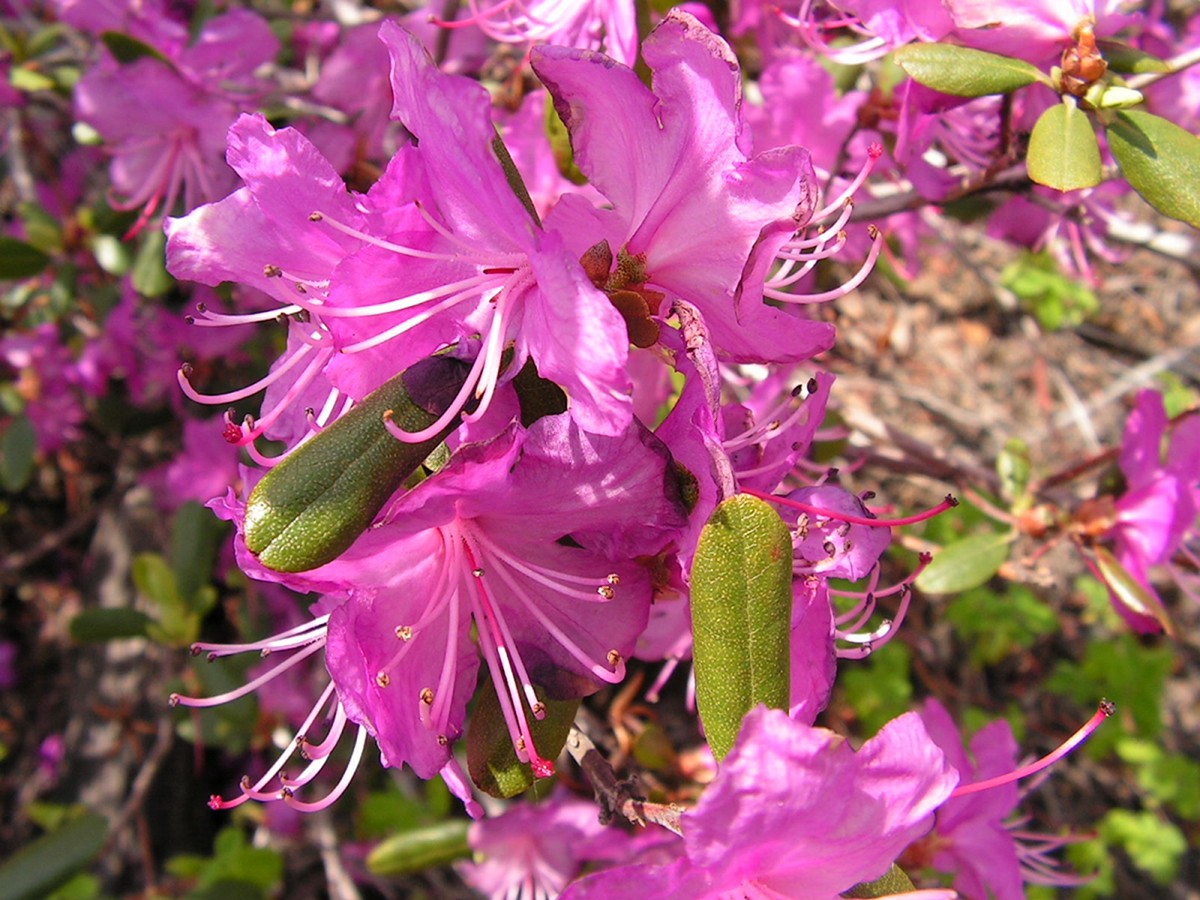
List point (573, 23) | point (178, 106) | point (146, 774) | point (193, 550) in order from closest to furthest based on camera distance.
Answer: point (573, 23)
point (178, 106)
point (193, 550)
point (146, 774)

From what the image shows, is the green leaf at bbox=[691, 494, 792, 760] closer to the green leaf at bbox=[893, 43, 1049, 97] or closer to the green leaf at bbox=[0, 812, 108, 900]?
the green leaf at bbox=[893, 43, 1049, 97]

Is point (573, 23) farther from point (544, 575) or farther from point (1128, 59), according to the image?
point (544, 575)

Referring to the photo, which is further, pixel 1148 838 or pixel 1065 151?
pixel 1148 838

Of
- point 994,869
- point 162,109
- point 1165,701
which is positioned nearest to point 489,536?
point 994,869

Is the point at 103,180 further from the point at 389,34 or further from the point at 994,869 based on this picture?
the point at 994,869

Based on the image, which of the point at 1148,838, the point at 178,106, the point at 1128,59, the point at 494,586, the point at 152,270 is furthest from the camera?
the point at 1148,838

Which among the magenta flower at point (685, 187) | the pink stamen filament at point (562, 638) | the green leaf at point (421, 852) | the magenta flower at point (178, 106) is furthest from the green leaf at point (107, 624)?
the magenta flower at point (685, 187)

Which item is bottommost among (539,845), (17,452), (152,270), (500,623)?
(17,452)

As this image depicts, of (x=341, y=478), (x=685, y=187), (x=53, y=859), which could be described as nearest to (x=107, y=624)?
(x=53, y=859)
